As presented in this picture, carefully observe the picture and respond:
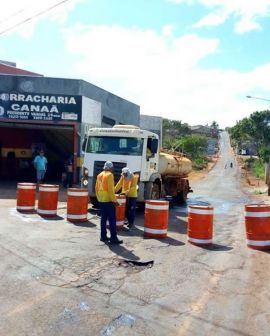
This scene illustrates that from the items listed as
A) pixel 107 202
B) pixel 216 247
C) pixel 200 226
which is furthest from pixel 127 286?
pixel 216 247

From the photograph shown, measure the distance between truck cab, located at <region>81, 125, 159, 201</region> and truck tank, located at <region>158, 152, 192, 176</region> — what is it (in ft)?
4.97

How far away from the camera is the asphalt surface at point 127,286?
5738 millimetres

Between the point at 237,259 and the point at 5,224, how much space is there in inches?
239

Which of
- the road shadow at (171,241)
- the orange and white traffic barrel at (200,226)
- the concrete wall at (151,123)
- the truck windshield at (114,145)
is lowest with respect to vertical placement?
the road shadow at (171,241)

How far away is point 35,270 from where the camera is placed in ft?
25.8

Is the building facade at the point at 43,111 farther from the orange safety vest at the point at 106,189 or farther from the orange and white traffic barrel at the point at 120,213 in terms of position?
the orange safety vest at the point at 106,189

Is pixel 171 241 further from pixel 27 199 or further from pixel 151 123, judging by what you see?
pixel 151 123

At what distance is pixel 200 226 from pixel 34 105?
16373 mm

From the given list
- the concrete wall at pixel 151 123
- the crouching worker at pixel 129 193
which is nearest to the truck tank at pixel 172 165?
the crouching worker at pixel 129 193

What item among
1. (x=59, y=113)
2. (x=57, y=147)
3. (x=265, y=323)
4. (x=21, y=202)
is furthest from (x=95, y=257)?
(x=57, y=147)

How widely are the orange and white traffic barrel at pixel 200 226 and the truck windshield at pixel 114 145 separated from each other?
16.6 feet

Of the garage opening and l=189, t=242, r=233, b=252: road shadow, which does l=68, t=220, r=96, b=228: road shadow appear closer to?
l=189, t=242, r=233, b=252: road shadow

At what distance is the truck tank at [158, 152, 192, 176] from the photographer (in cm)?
1770

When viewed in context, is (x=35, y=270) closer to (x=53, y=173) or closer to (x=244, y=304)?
(x=244, y=304)
